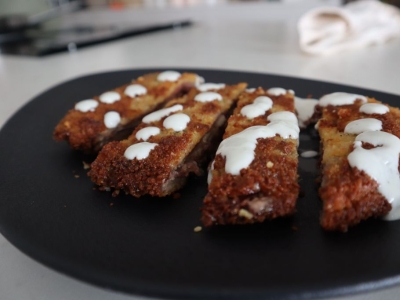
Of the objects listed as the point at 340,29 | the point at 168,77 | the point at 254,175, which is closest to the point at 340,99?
the point at 254,175

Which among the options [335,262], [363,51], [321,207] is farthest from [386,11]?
[335,262]

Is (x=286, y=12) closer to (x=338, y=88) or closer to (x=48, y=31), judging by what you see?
(x=48, y=31)

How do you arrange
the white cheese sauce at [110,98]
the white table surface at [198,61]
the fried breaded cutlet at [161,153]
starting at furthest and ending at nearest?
the white cheese sauce at [110,98]
the fried breaded cutlet at [161,153]
the white table surface at [198,61]

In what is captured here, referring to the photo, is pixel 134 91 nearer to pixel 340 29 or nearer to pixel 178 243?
pixel 178 243

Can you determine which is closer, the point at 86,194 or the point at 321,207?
the point at 321,207

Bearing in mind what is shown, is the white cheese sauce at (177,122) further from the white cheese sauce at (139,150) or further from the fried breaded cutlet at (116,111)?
the fried breaded cutlet at (116,111)

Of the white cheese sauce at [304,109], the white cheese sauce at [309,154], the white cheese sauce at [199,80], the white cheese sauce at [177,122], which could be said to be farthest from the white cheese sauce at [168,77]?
the white cheese sauce at [309,154]
